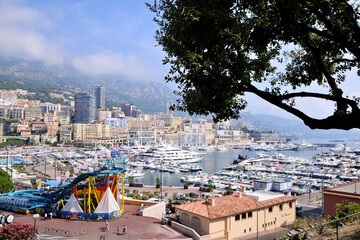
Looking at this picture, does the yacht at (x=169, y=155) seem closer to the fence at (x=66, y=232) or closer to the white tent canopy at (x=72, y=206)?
the white tent canopy at (x=72, y=206)

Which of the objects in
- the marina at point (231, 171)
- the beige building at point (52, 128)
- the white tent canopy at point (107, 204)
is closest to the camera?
the white tent canopy at point (107, 204)

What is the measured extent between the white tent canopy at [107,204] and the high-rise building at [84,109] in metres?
113

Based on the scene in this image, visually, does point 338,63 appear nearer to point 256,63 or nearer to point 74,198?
point 256,63

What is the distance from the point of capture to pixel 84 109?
4875 inches

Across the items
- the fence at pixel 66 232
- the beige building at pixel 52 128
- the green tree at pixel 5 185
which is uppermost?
the beige building at pixel 52 128

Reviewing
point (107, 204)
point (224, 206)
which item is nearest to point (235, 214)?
point (224, 206)

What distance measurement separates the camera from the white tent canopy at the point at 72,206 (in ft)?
49.6

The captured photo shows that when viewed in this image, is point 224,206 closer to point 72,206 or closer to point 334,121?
point 72,206

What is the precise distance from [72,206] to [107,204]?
186cm

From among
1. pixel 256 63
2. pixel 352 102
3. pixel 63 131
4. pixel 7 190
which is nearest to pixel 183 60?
pixel 256 63

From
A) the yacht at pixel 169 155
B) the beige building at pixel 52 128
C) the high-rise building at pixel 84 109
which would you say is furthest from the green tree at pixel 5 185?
the high-rise building at pixel 84 109

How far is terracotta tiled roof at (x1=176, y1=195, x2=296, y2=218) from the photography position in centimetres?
1389

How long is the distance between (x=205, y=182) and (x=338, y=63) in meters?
32.3

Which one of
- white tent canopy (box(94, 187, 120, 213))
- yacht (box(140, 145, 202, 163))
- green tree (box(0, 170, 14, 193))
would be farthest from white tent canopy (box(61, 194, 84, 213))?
yacht (box(140, 145, 202, 163))
